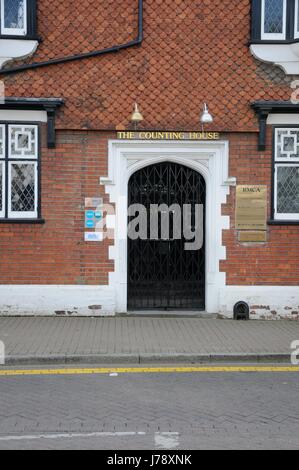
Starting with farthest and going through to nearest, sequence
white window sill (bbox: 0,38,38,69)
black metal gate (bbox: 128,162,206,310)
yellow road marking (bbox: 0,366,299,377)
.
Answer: black metal gate (bbox: 128,162,206,310) → white window sill (bbox: 0,38,38,69) → yellow road marking (bbox: 0,366,299,377)

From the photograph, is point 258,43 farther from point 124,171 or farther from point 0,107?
point 0,107

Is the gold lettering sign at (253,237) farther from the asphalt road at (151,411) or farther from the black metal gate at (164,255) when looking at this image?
the asphalt road at (151,411)

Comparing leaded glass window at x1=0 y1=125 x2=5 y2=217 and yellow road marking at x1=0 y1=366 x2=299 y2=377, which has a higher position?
leaded glass window at x1=0 y1=125 x2=5 y2=217

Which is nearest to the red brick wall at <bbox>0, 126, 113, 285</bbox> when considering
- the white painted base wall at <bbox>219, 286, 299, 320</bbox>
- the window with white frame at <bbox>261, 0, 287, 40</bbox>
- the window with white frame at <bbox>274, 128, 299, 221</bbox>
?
the white painted base wall at <bbox>219, 286, 299, 320</bbox>

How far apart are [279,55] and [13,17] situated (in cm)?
488

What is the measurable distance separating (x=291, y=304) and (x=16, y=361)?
5412 millimetres

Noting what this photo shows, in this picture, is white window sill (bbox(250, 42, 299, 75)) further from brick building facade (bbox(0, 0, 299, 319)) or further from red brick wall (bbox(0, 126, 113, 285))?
red brick wall (bbox(0, 126, 113, 285))

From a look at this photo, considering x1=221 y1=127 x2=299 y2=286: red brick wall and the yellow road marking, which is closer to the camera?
the yellow road marking

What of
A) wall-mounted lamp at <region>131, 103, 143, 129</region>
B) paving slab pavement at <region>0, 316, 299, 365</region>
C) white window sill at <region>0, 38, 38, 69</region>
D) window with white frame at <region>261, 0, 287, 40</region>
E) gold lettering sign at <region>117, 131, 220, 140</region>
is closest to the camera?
paving slab pavement at <region>0, 316, 299, 365</region>

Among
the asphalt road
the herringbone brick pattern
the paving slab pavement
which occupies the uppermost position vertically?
the herringbone brick pattern

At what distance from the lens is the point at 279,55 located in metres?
11.9

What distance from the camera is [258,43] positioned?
38.9 feet

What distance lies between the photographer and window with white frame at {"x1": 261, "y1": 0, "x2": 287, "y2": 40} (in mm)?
11984

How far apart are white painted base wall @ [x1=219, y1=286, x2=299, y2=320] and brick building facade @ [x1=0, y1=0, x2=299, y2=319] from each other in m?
0.02
